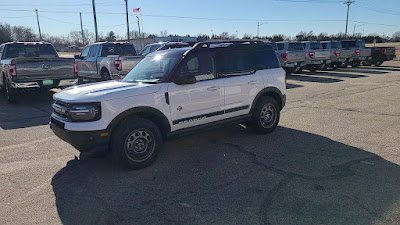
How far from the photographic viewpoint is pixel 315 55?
19.1 m

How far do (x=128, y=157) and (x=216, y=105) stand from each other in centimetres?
182

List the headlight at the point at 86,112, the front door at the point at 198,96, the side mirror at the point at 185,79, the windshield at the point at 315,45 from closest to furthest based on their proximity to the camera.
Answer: the headlight at the point at 86,112, the side mirror at the point at 185,79, the front door at the point at 198,96, the windshield at the point at 315,45

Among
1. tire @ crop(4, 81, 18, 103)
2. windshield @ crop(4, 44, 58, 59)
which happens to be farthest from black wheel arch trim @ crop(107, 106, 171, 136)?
windshield @ crop(4, 44, 58, 59)

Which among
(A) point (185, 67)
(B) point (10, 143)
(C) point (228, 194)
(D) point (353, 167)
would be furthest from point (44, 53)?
(D) point (353, 167)

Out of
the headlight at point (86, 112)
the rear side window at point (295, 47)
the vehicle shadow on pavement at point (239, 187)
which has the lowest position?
the vehicle shadow on pavement at point (239, 187)

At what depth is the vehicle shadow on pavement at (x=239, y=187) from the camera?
10.5 ft

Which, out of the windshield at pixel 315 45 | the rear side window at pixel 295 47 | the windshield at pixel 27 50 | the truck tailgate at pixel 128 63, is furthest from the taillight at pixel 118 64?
the windshield at pixel 315 45

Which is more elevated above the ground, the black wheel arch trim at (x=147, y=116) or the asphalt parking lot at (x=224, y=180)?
the black wheel arch trim at (x=147, y=116)

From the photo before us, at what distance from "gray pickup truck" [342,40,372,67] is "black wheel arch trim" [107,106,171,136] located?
868 inches

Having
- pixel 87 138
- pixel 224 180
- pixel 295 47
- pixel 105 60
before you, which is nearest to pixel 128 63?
pixel 105 60

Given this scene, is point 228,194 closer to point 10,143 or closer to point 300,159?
point 300,159

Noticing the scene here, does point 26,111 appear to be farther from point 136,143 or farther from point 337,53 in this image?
point 337,53

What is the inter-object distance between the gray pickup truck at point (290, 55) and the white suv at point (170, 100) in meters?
11.3

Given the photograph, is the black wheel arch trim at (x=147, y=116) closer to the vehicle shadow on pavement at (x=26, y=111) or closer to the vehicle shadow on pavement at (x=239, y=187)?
the vehicle shadow on pavement at (x=239, y=187)
